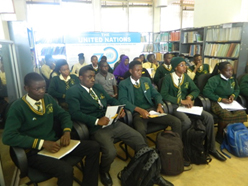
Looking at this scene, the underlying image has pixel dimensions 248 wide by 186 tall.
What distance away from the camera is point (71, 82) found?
10.00ft

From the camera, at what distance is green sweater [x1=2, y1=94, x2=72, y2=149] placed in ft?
4.62

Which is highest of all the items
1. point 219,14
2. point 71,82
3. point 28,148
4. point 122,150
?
point 219,14

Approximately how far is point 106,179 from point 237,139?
1695mm

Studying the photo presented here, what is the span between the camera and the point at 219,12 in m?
5.20

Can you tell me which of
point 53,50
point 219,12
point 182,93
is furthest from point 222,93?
point 53,50

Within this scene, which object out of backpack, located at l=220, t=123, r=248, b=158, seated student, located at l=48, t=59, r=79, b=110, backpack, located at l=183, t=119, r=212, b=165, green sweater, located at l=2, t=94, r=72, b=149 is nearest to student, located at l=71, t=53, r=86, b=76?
seated student, located at l=48, t=59, r=79, b=110

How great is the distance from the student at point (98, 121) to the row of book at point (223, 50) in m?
3.78

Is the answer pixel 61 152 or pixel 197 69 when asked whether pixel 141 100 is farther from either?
pixel 197 69

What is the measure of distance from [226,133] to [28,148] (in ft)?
7.69

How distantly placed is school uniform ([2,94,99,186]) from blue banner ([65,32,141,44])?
418cm

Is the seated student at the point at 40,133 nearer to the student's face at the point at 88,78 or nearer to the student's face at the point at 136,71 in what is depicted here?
the student's face at the point at 88,78

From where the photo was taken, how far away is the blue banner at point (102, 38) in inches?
217

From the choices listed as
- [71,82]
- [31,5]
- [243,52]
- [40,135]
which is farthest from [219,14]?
[31,5]

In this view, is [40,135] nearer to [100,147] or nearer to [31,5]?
[100,147]
